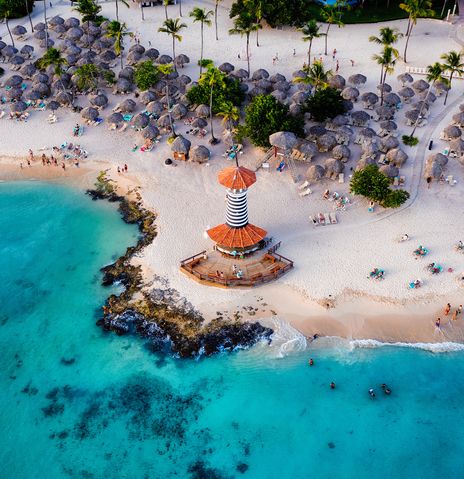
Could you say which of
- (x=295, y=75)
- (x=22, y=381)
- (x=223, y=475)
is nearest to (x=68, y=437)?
(x=22, y=381)

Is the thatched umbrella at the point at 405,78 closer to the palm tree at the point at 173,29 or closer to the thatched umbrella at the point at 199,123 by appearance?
the thatched umbrella at the point at 199,123

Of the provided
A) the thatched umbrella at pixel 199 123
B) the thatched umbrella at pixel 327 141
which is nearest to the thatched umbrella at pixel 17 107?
the thatched umbrella at pixel 199 123

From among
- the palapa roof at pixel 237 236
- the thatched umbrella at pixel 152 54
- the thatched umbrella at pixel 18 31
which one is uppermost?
the thatched umbrella at pixel 18 31

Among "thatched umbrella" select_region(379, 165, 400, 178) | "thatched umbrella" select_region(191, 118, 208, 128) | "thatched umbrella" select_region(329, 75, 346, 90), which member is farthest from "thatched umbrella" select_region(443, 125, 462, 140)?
"thatched umbrella" select_region(191, 118, 208, 128)

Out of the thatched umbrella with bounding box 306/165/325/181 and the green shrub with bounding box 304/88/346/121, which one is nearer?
the thatched umbrella with bounding box 306/165/325/181

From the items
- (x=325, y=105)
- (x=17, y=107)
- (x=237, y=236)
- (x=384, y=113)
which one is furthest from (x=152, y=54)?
(x=237, y=236)

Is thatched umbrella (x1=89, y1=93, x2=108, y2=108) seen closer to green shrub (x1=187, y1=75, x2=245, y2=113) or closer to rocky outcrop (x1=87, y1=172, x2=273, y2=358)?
green shrub (x1=187, y1=75, x2=245, y2=113)

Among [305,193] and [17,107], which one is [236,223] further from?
[17,107]
